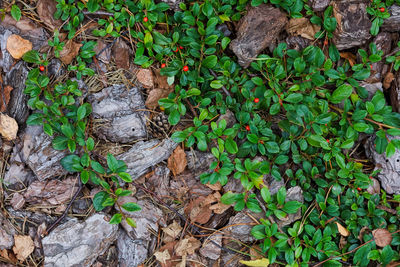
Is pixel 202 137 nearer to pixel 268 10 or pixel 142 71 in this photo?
pixel 142 71

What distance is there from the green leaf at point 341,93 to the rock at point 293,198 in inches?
33.5

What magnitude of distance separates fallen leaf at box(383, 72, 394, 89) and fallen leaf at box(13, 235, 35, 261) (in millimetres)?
3476

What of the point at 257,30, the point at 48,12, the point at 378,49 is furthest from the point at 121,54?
the point at 378,49

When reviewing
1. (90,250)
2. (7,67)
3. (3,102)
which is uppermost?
(7,67)

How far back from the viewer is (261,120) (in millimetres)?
2990

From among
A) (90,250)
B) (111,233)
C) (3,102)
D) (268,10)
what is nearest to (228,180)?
(111,233)

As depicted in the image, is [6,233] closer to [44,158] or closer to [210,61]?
[44,158]

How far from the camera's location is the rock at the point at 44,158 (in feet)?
9.31

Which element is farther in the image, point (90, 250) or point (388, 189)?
point (388, 189)

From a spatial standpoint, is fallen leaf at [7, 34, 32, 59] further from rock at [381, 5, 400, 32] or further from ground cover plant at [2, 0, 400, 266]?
rock at [381, 5, 400, 32]

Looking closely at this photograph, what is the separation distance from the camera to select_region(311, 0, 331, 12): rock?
9.80 feet

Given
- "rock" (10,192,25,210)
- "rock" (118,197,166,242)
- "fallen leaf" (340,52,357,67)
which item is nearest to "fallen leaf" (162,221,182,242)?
"rock" (118,197,166,242)

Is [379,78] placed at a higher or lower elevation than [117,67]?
lower

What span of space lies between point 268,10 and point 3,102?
2.48 meters
